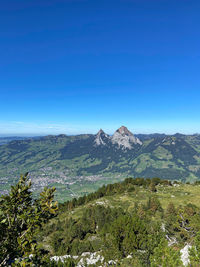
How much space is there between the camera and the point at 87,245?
40.1 meters

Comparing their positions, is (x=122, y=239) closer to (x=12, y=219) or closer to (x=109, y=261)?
(x=109, y=261)

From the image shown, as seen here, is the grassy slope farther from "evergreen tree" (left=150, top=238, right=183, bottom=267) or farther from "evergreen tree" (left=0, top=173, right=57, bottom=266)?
"evergreen tree" (left=0, top=173, right=57, bottom=266)

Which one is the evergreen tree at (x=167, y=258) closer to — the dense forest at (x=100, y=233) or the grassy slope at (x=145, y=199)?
the dense forest at (x=100, y=233)

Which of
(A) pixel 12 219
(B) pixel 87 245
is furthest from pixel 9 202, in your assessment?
(B) pixel 87 245

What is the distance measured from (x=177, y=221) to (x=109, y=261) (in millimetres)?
20237

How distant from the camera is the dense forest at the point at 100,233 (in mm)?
8211

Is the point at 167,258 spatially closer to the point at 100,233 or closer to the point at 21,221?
the point at 21,221

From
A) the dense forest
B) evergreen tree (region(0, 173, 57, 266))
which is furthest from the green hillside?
evergreen tree (region(0, 173, 57, 266))

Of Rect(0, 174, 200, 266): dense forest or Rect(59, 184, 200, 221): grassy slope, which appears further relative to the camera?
Rect(59, 184, 200, 221): grassy slope

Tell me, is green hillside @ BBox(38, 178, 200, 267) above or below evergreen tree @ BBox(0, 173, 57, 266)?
below

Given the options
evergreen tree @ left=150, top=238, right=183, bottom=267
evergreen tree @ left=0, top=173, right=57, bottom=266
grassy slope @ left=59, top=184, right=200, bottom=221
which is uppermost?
evergreen tree @ left=0, top=173, right=57, bottom=266

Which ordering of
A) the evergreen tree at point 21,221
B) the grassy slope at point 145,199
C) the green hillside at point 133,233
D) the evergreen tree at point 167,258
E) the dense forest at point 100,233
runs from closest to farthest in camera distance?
the evergreen tree at point 21,221 → the dense forest at point 100,233 → the evergreen tree at point 167,258 → the green hillside at point 133,233 → the grassy slope at point 145,199

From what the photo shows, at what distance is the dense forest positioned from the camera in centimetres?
821

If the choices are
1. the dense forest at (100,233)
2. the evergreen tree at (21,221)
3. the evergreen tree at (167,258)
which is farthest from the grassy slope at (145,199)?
the evergreen tree at (21,221)
